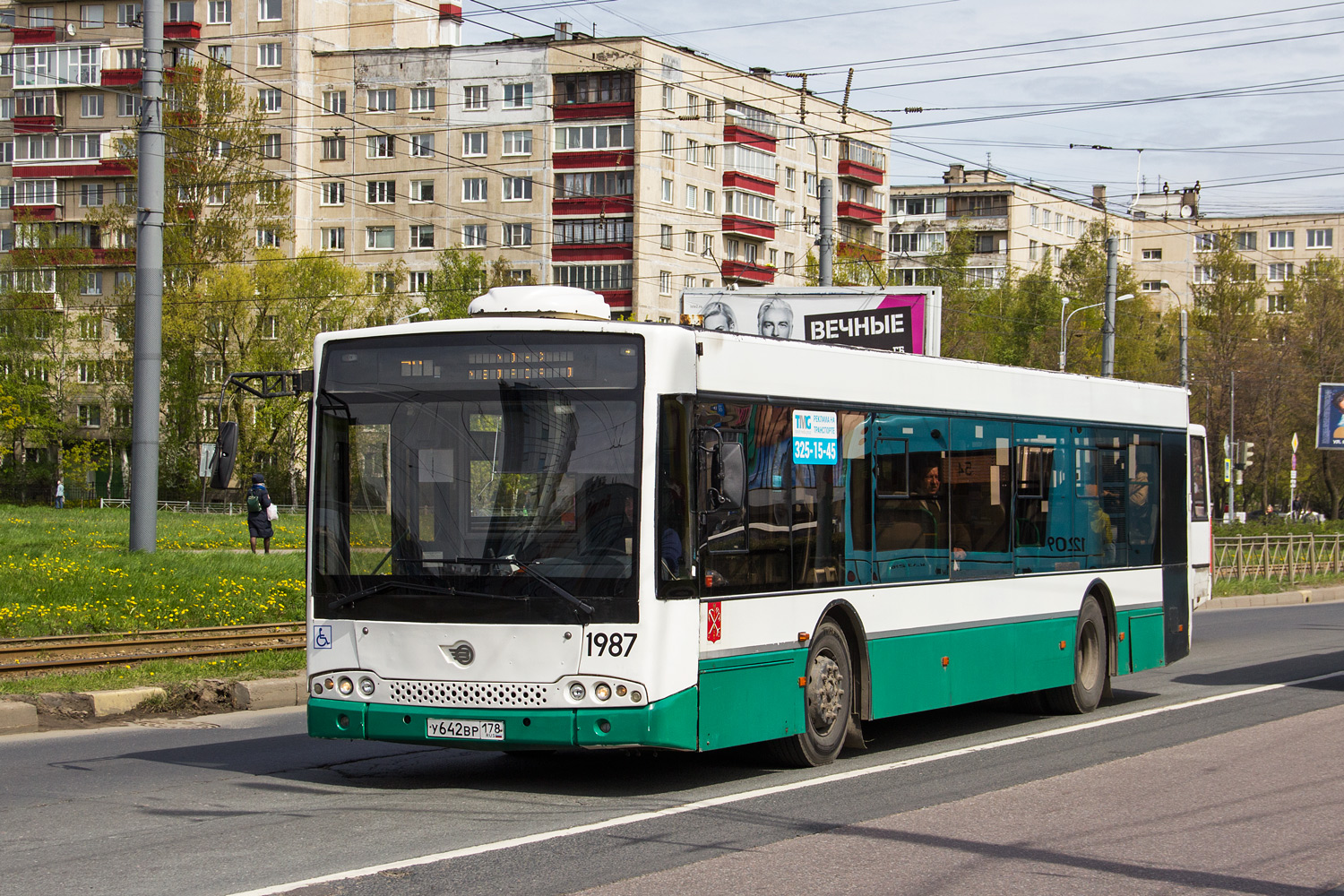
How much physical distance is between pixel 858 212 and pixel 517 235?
22149 millimetres

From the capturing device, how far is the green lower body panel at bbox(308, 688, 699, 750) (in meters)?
9.02

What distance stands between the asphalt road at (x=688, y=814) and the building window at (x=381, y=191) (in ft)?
236

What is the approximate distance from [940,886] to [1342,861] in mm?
2157

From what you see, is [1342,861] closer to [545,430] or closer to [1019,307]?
[545,430]

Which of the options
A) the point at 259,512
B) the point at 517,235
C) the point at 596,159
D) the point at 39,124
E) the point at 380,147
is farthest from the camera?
the point at 39,124

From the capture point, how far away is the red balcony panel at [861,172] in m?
91.6

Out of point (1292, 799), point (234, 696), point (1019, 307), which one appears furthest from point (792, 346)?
point (1019, 307)

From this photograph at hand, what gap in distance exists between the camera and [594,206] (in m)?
→ 77.9

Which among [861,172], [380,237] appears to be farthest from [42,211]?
[861,172]

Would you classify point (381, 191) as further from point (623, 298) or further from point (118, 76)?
point (623, 298)

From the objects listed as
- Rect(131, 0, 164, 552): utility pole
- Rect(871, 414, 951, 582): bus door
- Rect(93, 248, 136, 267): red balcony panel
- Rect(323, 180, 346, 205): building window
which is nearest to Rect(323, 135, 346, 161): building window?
Rect(323, 180, 346, 205): building window

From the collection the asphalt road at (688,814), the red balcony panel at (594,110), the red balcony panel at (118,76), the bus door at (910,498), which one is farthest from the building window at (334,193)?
the bus door at (910,498)

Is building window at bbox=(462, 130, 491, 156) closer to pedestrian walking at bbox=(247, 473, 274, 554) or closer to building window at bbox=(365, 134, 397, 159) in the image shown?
building window at bbox=(365, 134, 397, 159)

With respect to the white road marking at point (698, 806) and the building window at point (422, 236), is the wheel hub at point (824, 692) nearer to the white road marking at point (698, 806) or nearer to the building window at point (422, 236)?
the white road marking at point (698, 806)
